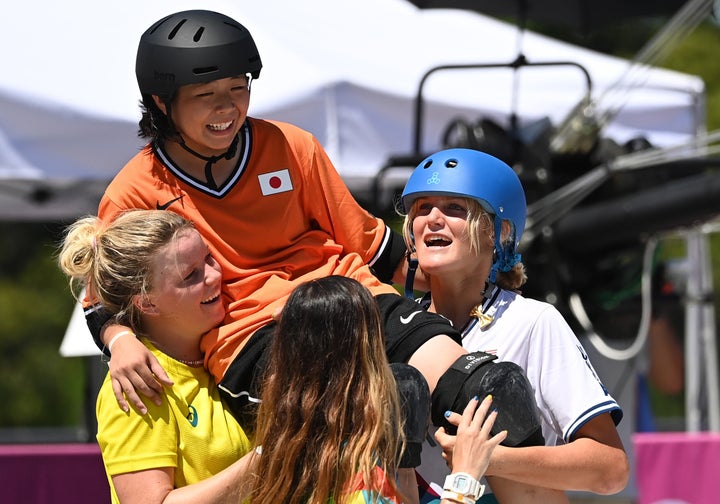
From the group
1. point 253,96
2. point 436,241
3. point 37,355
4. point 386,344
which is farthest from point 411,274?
point 37,355

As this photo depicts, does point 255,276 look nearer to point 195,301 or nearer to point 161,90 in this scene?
point 195,301

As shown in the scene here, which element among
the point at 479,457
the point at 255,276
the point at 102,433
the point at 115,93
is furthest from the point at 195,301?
the point at 115,93

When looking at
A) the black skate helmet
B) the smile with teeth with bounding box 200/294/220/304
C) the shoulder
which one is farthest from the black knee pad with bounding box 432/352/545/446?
the black skate helmet

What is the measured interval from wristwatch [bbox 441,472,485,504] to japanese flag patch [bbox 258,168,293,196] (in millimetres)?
989

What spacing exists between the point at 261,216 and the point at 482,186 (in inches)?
23.6

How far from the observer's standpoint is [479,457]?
2529 mm

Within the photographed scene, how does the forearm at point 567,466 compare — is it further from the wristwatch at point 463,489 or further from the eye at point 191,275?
the eye at point 191,275

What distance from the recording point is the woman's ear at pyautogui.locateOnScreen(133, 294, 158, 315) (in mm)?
2857

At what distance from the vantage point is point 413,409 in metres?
2.55

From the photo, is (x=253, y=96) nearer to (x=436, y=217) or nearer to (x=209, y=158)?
(x=209, y=158)

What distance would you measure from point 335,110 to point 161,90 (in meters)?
3.59

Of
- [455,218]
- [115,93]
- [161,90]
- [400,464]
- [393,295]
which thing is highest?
[115,93]

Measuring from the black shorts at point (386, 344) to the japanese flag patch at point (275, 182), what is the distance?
0.40 metres

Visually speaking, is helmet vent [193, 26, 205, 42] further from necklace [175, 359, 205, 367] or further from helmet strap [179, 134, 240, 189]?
necklace [175, 359, 205, 367]
